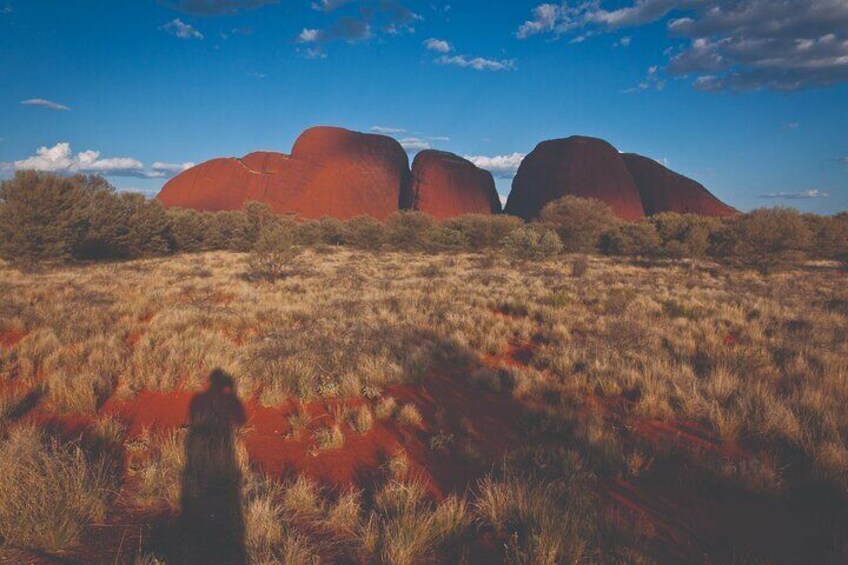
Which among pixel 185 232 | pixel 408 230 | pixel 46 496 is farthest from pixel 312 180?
pixel 46 496

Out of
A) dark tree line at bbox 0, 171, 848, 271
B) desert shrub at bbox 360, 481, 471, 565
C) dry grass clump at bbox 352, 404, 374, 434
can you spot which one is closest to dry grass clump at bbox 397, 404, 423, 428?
dry grass clump at bbox 352, 404, 374, 434

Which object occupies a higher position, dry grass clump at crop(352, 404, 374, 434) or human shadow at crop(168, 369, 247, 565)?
human shadow at crop(168, 369, 247, 565)

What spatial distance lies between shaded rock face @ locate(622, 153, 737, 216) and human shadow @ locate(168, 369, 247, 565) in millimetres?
65505

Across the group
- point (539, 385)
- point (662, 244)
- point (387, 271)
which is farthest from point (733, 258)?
point (539, 385)

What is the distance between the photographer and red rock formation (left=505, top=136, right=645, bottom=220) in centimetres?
5959

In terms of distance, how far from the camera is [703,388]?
5.23 m

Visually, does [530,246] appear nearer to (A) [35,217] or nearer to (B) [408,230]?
(B) [408,230]

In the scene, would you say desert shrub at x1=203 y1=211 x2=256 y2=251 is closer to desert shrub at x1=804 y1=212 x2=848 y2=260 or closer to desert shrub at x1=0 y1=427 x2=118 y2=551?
desert shrub at x1=0 y1=427 x2=118 y2=551

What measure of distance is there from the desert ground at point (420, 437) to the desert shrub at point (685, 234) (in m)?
20.9

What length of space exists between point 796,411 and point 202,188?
3174 inches

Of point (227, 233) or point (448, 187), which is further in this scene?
point (448, 187)

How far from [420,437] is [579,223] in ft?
101

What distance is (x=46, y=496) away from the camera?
2.69 m

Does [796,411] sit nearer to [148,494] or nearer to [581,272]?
[148,494]
